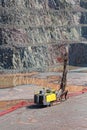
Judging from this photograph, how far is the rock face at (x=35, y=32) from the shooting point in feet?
280

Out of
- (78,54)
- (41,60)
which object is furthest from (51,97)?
(78,54)

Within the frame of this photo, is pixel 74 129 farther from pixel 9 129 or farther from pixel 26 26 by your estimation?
pixel 26 26

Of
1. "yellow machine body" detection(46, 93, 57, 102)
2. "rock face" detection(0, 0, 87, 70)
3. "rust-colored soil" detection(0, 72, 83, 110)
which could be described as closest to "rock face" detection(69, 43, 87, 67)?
"rock face" detection(0, 0, 87, 70)

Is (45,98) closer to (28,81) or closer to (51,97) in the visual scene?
(51,97)

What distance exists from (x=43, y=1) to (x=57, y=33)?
10583mm

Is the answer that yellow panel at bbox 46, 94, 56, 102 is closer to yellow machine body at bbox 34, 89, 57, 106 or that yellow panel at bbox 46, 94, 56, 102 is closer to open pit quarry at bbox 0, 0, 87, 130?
yellow machine body at bbox 34, 89, 57, 106

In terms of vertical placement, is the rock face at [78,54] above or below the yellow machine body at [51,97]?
below

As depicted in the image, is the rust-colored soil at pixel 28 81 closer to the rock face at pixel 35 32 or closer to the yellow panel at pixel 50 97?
the rock face at pixel 35 32

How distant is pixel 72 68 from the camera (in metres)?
94.4

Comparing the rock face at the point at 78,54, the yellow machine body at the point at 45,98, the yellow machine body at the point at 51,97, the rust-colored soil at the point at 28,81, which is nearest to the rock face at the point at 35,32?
the rock face at the point at 78,54

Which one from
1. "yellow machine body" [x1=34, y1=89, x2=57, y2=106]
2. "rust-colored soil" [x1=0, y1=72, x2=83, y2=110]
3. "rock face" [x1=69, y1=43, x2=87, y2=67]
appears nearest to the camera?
"yellow machine body" [x1=34, y1=89, x2=57, y2=106]

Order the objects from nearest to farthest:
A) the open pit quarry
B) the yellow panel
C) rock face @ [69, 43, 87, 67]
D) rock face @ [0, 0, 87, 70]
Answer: the open pit quarry
the yellow panel
rock face @ [0, 0, 87, 70]
rock face @ [69, 43, 87, 67]

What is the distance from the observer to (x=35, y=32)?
95.9 m

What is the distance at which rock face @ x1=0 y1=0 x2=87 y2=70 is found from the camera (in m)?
85.4
